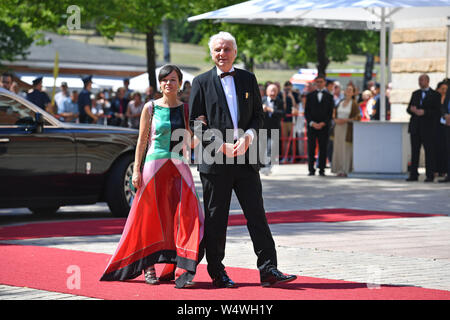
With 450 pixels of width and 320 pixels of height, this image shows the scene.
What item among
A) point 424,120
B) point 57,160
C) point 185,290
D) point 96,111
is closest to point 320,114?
point 424,120

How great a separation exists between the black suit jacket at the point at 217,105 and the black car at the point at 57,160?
16.2 ft

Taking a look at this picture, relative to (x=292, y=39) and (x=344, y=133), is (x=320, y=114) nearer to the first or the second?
(x=344, y=133)

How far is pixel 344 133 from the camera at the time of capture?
20.0m

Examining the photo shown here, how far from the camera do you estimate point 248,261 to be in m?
9.30

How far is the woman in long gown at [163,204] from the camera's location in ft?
26.3

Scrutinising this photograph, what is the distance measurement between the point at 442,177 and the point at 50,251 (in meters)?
10.7

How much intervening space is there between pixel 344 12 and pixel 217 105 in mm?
14023

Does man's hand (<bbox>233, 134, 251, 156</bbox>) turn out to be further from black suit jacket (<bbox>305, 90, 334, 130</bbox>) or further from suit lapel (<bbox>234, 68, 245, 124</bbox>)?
black suit jacket (<bbox>305, 90, 334, 130</bbox>)

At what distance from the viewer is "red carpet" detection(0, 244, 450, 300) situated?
7.32m

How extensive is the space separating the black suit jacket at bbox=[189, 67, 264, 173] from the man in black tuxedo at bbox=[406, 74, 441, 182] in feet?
35.1

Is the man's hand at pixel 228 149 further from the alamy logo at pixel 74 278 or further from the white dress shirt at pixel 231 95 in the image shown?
the alamy logo at pixel 74 278

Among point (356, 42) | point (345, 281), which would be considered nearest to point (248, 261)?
point (345, 281)

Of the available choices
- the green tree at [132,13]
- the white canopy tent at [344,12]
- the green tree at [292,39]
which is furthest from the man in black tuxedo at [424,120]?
the green tree at [292,39]

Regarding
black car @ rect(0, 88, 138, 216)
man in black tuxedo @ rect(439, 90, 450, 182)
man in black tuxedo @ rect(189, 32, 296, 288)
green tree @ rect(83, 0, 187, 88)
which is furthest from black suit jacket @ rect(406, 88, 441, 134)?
green tree @ rect(83, 0, 187, 88)
